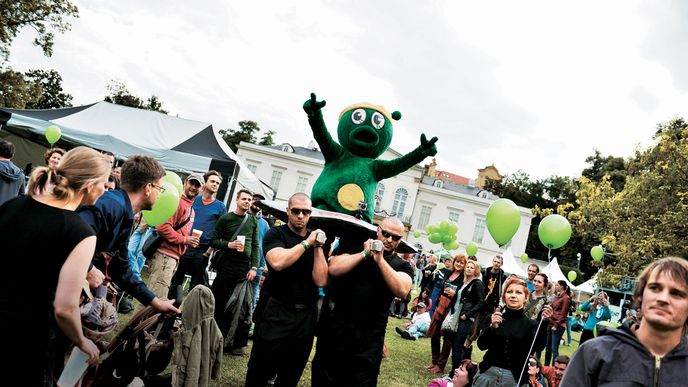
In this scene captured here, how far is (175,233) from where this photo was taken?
504 centimetres

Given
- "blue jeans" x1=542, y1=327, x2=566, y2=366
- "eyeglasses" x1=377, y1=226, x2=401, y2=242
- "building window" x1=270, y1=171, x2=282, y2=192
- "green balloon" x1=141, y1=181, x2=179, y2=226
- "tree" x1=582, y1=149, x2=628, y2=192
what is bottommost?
"blue jeans" x1=542, y1=327, x2=566, y2=366

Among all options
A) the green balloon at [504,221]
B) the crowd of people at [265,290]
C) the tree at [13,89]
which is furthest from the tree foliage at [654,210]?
the tree at [13,89]

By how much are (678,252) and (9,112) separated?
19148mm

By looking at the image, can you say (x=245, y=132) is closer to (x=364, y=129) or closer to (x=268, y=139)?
(x=268, y=139)

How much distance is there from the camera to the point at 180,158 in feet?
33.5

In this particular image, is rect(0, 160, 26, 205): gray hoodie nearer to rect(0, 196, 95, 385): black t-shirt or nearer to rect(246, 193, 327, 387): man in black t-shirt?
rect(246, 193, 327, 387): man in black t-shirt

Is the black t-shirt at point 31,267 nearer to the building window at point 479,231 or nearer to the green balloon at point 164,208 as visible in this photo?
the green balloon at point 164,208

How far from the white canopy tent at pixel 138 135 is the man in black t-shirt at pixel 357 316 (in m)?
7.37

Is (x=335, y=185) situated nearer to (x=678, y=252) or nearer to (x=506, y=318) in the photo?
(x=506, y=318)

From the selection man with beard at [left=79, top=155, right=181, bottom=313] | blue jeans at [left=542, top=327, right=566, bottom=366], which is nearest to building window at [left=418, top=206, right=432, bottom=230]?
blue jeans at [left=542, top=327, right=566, bottom=366]

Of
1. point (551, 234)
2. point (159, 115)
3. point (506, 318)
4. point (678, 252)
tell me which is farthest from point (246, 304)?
point (678, 252)

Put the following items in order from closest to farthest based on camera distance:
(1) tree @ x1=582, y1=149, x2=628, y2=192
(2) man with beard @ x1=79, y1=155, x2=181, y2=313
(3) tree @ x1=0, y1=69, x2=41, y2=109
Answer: (2) man with beard @ x1=79, y1=155, x2=181, y2=313, (3) tree @ x1=0, y1=69, x2=41, y2=109, (1) tree @ x1=582, y1=149, x2=628, y2=192

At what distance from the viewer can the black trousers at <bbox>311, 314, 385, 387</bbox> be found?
123 inches

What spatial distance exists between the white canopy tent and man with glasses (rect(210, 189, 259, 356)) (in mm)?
4801
